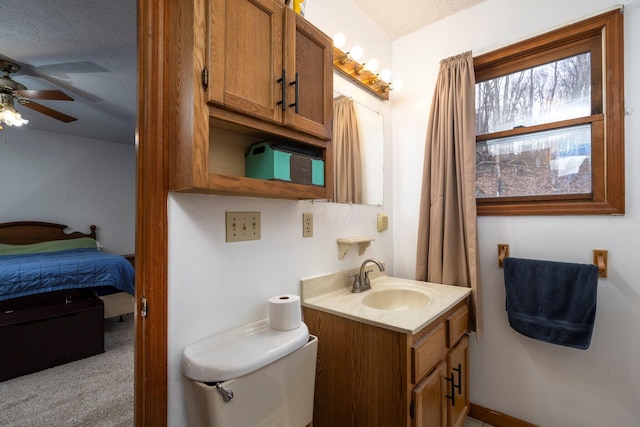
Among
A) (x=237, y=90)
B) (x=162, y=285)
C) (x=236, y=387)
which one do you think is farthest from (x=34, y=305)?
(x=237, y=90)

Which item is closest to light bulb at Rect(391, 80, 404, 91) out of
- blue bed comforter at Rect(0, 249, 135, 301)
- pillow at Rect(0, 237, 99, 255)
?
blue bed comforter at Rect(0, 249, 135, 301)

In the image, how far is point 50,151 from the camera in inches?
160

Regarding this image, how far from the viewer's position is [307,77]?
1.12 metres

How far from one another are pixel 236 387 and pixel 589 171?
186cm

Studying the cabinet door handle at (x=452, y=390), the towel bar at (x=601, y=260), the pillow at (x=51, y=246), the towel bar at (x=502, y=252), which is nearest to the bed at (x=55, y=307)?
the pillow at (x=51, y=246)

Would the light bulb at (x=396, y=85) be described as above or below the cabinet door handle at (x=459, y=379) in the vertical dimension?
above

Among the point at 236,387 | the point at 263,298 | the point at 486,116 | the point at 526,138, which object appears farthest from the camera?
the point at 486,116

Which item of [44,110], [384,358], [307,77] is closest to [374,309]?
[384,358]

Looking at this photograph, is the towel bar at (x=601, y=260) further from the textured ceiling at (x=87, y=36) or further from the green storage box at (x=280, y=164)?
the textured ceiling at (x=87, y=36)

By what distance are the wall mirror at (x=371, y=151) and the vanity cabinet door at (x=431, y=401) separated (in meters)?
0.97

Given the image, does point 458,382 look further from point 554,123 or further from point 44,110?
point 44,110

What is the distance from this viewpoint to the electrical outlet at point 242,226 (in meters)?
1.08

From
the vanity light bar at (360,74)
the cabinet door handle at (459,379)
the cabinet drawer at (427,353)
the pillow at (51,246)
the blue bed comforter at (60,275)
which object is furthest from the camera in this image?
the pillow at (51,246)

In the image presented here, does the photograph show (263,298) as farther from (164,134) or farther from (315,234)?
(164,134)
